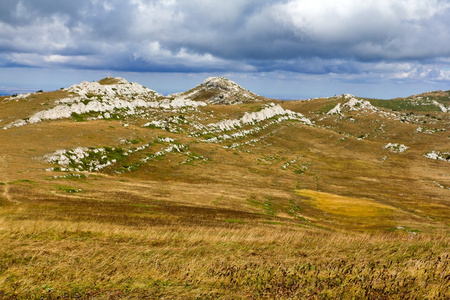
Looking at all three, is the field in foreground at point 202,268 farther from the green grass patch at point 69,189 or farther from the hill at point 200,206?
the green grass patch at point 69,189

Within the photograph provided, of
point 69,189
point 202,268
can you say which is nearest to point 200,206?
point 69,189

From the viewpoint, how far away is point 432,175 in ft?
362

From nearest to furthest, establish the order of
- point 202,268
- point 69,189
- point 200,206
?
point 202,268
point 69,189
point 200,206

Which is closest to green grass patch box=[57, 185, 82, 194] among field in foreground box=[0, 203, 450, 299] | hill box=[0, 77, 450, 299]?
hill box=[0, 77, 450, 299]

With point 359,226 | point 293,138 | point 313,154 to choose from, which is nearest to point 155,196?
point 359,226

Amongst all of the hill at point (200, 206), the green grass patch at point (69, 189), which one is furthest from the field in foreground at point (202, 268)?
the green grass patch at point (69, 189)

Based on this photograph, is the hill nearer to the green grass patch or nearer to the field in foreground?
the field in foreground

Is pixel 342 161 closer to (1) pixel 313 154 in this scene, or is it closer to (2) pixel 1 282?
(1) pixel 313 154

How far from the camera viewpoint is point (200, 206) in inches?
1495

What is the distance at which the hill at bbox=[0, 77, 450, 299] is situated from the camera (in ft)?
31.9

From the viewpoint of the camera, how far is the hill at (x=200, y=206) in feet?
31.9

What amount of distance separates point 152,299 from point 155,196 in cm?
3333

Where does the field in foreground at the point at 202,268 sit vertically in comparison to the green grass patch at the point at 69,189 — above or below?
above

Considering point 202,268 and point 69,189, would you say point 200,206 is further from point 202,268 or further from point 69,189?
point 202,268
